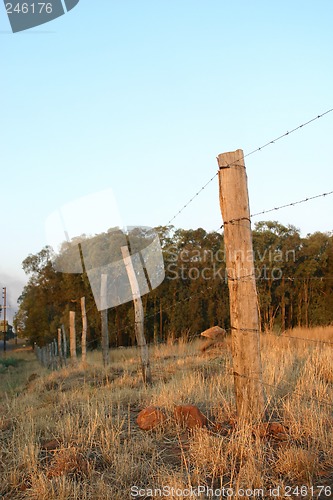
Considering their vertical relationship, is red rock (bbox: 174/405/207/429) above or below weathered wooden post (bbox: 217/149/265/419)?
below

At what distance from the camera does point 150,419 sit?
191 inches

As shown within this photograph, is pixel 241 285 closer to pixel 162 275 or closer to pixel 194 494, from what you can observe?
pixel 194 494

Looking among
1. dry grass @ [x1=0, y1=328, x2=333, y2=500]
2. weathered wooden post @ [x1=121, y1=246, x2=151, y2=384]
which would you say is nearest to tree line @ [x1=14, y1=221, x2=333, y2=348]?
weathered wooden post @ [x1=121, y1=246, x2=151, y2=384]

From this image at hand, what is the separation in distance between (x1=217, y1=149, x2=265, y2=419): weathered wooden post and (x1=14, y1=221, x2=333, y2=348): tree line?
17.9m

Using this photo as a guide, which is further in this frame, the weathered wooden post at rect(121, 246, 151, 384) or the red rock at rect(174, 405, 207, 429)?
the weathered wooden post at rect(121, 246, 151, 384)

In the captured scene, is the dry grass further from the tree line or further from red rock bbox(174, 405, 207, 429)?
the tree line

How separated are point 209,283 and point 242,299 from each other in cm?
2095

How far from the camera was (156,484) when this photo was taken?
3.46m

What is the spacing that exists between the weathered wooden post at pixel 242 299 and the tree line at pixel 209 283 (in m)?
17.9

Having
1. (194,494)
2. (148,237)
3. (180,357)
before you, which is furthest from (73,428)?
(148,237)

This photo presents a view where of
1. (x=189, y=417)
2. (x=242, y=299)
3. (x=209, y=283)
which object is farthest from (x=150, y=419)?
(x=209, y=283)

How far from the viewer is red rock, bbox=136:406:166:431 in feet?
15.7

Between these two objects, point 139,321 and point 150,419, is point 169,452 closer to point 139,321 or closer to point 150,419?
point 150,419

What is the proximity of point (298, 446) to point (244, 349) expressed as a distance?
37.7 inches
